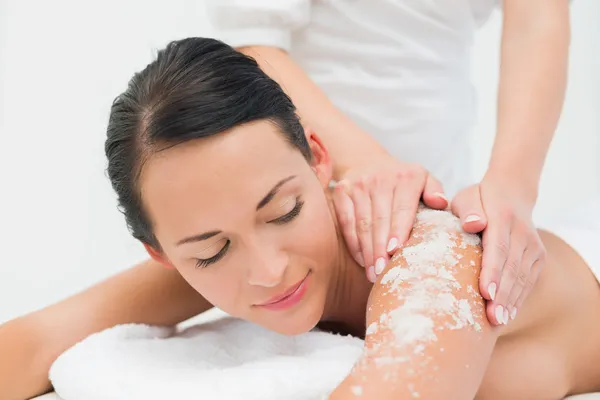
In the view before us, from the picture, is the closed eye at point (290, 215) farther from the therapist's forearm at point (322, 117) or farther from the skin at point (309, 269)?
the therapist's forearm at point (322, 117)

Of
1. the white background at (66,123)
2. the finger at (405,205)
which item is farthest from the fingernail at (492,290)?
the white background at (66,123)

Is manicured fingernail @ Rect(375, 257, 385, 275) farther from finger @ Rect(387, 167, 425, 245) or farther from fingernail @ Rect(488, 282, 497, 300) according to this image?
fingernail @ Rect(488, 282, 497, 300)

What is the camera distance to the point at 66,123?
83.5 inches

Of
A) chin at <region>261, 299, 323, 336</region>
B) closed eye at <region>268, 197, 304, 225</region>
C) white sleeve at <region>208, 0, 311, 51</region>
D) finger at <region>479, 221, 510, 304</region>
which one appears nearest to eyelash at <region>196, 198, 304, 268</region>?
closed eye at <region>268, 197, 304, 225</region>

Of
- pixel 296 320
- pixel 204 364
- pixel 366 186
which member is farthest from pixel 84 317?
pixel 366 186

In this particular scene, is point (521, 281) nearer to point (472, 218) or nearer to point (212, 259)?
point (472, 218)

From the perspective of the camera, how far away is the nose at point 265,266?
0.88 m

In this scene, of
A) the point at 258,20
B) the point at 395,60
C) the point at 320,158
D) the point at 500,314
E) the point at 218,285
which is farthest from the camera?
the point at 395,60

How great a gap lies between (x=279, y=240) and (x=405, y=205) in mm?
170

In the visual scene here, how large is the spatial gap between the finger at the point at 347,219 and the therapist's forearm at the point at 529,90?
7.6 inches

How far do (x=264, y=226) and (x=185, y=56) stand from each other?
0.24 meters

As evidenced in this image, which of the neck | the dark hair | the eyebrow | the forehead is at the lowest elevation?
the neck

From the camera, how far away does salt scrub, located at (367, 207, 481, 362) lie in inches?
29.9

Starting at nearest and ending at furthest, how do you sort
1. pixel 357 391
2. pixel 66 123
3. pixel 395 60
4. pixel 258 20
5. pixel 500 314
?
pixel 357 391
pixel 500 314
pixel 258 20
pixel 395 60
pixel 66 123
